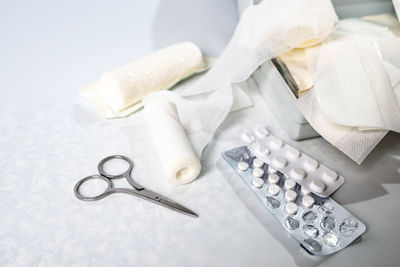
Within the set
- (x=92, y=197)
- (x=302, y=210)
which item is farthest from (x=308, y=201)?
(x=92, y=197)

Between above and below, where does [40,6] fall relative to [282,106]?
above

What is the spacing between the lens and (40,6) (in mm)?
847

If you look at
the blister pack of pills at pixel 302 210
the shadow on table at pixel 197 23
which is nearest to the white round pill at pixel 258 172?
the blister pack of pills at pixel 302 210

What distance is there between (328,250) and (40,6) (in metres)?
0.76

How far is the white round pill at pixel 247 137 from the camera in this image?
2.23ft

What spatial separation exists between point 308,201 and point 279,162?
0.08 m

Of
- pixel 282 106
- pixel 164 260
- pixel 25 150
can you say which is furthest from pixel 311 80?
pixel 25 150

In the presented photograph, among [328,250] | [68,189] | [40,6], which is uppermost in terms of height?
[40,6]

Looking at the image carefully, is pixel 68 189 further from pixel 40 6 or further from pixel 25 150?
pixel 40 6

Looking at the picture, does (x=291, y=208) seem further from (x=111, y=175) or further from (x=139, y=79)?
Result: (x=139, y=79)

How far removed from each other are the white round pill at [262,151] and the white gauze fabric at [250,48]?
9 centimetres

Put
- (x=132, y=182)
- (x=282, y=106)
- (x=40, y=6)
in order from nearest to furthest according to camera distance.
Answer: (x=132, y=182), (x=282, y=106), (x=40, y=6)

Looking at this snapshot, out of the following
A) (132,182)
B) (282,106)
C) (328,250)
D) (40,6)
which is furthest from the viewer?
(40,6)

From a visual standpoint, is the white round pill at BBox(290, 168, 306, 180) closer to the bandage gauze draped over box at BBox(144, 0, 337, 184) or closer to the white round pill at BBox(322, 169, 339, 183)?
the white round pill at BBox(322, 169, 339, 183)
